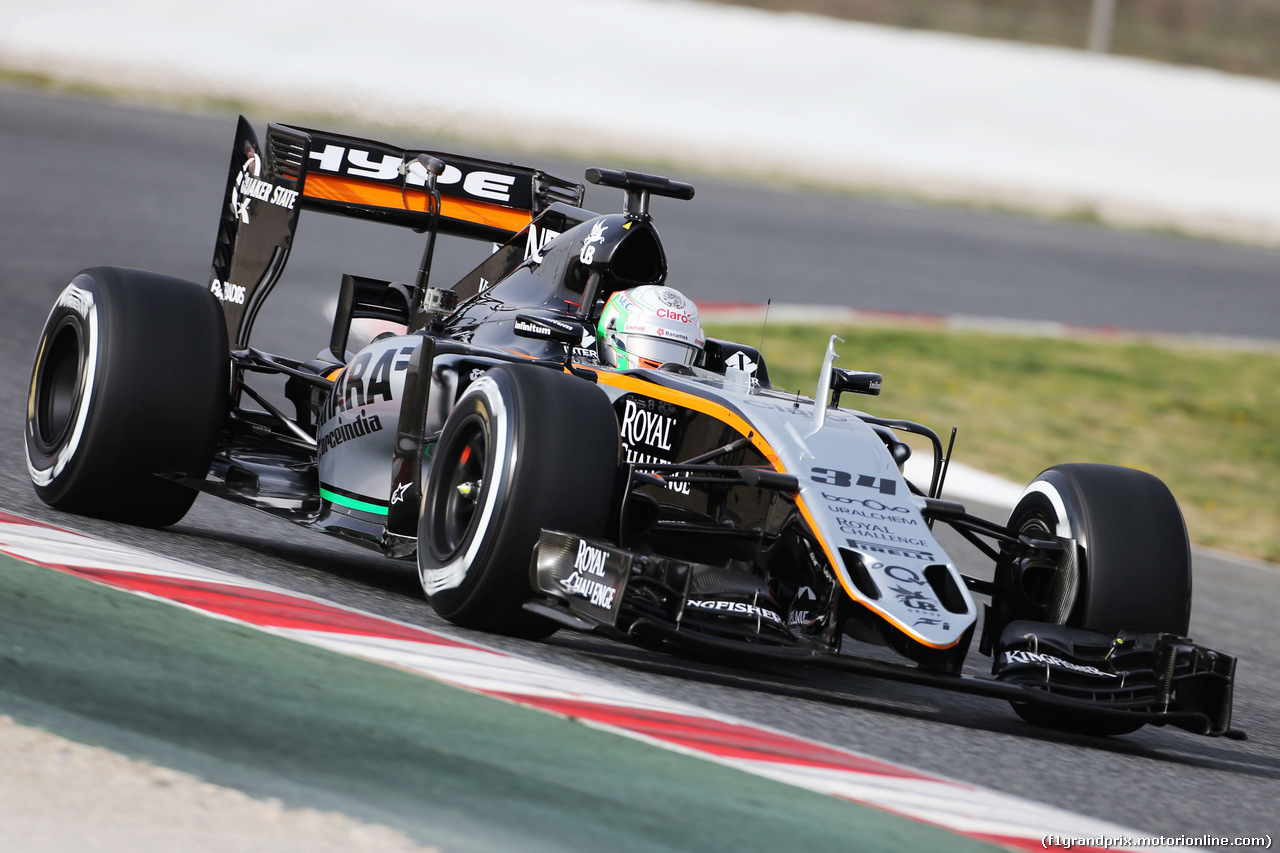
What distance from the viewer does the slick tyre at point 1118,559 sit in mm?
5777

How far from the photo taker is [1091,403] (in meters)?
14.5

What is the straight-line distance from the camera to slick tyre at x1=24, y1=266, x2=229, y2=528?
21.2ft

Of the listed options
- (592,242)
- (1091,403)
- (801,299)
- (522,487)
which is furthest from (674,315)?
(801,299)

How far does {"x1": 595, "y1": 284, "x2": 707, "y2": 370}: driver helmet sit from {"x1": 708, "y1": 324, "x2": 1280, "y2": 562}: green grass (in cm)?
590

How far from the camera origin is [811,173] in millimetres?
30047

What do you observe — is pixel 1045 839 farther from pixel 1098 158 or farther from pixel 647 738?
pixel 1098 158

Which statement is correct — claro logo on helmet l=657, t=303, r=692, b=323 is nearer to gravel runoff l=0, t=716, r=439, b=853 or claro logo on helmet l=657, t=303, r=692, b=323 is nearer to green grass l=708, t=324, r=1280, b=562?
gravel runoff l=0, t=716, r=439, b=853

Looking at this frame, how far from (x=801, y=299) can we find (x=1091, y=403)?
15.3ft

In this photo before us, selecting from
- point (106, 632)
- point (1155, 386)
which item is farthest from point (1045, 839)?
point (1155, 386)

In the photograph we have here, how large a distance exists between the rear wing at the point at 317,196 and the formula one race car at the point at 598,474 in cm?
1

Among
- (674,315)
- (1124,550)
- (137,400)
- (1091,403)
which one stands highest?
(1091,403)

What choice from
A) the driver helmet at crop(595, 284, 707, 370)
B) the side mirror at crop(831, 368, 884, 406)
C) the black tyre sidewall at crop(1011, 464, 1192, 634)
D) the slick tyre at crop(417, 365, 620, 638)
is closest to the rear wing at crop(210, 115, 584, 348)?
the driver helmet at crop(595, 284, 707, 370)

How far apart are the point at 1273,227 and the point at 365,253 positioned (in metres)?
17.7

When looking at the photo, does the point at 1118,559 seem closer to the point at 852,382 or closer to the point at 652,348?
the point at 852,382
